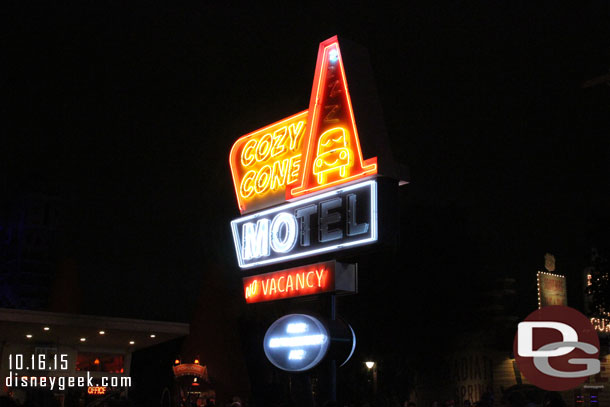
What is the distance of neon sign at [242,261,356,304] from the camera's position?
12.2 m

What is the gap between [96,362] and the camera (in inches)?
1310

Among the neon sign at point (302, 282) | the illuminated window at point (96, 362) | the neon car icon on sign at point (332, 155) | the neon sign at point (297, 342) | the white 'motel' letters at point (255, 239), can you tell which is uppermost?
the neon car icon on sign at point (332, 155)

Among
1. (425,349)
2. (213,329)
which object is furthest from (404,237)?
(213,329)

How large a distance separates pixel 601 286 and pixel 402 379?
10.2 meters

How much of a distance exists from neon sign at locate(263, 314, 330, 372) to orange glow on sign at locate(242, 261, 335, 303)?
750 mm

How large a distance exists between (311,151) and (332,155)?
23.1 inches

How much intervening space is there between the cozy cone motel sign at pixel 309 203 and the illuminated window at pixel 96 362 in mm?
21457

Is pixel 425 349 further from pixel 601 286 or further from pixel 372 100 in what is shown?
pixel 372 100

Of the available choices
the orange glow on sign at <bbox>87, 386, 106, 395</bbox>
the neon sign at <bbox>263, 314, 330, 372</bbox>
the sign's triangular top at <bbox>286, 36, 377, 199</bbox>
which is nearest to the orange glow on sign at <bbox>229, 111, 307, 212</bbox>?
the sign's triangular top at <bbox>286, 36, 377, 199</bbox>

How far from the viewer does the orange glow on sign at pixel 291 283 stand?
12250mm

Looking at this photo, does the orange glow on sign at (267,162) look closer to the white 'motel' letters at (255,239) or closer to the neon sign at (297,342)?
the white 'motel' letters at (255,239)

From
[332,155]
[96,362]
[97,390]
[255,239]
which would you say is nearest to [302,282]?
[255,239]

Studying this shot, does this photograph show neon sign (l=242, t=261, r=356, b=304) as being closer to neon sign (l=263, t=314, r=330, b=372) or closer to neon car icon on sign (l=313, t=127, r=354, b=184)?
neon sign (l=263, t=314, r=330, b=372)

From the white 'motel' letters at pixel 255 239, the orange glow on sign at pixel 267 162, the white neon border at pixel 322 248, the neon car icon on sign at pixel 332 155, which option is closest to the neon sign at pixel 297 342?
the white neon border at pixel 322 248
